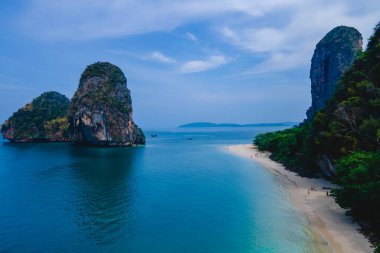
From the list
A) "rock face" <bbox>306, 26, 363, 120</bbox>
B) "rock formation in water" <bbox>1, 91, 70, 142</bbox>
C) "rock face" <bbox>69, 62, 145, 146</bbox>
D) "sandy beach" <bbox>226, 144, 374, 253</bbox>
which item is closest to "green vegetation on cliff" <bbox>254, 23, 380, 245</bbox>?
"sandy beach" <bbox>226, 144, 374, 253</bbox>

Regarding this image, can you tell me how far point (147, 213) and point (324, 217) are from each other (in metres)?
20.5

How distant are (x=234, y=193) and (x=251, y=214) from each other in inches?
362

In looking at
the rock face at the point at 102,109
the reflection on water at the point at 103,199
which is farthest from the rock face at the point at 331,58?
the reflection on water at the point at 103,199

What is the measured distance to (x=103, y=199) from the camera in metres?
36.7

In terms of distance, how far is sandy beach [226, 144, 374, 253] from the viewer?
882 inches

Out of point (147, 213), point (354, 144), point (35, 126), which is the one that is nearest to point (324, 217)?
point (354, 144)

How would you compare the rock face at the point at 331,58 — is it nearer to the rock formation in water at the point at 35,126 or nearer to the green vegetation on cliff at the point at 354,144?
the green vegetation on cliff at the point at 354,144

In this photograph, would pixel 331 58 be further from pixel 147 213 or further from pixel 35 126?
pixel 35 126

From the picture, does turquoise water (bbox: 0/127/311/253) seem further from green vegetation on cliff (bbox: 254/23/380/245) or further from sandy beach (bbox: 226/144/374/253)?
green vegetation on cliff (bbox: 254/23/380/245)

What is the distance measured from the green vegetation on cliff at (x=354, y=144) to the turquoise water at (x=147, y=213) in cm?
631

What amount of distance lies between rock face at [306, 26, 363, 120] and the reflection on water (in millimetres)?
105109

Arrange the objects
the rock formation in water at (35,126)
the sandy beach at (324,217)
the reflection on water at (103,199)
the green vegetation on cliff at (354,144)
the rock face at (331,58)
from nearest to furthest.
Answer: the sandy beach at (324,217)
the green vegetation on cliff at (354,144)
the reflection on water at (103,199)
the rock face at (331,58)
the rock formation in water at (35,126)

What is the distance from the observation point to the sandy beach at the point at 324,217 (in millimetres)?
22406

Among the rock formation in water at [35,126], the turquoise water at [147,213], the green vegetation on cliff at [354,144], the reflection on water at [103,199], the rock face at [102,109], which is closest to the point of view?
the turquoise water at [147,213]
